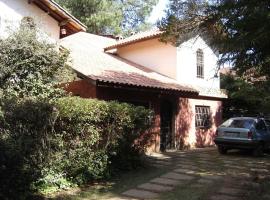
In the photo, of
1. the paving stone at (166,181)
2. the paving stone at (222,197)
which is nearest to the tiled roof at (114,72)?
the paving stone at (166,181)

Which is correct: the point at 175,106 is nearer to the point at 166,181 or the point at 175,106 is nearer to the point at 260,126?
the point at 260,126

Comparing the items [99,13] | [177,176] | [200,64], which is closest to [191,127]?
[200,64]

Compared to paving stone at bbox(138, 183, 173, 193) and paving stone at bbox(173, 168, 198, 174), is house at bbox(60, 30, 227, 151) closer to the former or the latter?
paving stone at bbox(173, 168, 198, 174)

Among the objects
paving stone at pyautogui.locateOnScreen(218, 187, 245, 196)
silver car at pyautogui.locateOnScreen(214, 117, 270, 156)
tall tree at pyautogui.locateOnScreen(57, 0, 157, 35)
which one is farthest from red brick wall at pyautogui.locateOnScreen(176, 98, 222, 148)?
tall tree at pyautogui.locateOnScreen(57, 0, 157, 35)

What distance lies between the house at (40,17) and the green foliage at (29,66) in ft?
3.70

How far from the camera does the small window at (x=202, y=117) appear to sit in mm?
23078

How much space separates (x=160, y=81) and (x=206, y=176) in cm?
755

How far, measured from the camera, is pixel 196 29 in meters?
13.6

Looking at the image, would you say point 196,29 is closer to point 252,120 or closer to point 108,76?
point 108,76

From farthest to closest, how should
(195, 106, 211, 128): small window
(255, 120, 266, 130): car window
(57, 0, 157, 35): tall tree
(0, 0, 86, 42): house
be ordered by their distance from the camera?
(57, 0, 157, 35): tall tree
(195, 106, 211, 128): small window
(255, 120, 266, 130): car window
(0, 0, 86, 42): house

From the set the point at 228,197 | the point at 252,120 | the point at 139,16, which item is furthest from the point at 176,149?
the point at 139,16

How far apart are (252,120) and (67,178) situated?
34.5 feet

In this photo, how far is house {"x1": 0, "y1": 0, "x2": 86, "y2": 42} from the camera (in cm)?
1486

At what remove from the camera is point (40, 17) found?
16.1 metres
